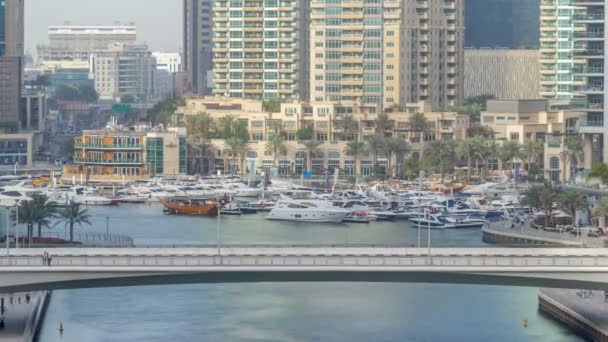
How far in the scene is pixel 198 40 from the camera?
435 ft

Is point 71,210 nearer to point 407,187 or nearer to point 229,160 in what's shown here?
point 407,187

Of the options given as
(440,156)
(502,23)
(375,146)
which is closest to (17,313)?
(440,156)

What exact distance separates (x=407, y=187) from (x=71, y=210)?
22.1 metres

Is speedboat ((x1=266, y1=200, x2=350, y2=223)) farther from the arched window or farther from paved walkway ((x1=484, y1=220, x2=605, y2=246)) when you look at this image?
the arched window

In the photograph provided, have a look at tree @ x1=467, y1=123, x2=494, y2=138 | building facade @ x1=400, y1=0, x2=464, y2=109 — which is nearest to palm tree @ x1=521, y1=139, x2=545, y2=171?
tree @ x1=467, y1=123, x2=494, y2=138

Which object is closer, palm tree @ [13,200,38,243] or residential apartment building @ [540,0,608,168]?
palm tree @ [13,200,38,243]

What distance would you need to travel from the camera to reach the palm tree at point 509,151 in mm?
76625

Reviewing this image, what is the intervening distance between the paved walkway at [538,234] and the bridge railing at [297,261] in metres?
12.0

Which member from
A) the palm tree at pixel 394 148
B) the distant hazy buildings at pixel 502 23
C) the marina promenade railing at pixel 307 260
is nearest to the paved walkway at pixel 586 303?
the marina promenade railing at pixel 307 260

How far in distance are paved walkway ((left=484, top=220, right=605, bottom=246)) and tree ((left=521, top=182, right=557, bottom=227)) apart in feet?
1.89

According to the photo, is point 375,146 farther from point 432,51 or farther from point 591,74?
point 591,74

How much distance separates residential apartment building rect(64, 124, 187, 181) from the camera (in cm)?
8031

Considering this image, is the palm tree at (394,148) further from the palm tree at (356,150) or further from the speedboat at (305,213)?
the speedboat at (305,213)

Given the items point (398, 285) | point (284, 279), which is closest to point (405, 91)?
point (398, 285)
